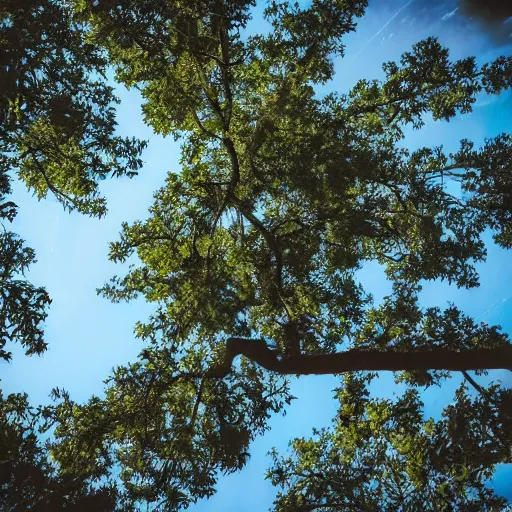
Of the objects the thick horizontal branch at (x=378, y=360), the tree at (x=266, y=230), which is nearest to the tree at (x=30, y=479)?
the tree at (x=266, y=230)

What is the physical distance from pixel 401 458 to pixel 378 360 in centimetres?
188

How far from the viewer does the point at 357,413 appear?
8641mm

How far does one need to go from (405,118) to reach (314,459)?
25.1 feet

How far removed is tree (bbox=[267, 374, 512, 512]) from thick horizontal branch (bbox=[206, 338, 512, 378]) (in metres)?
1.09

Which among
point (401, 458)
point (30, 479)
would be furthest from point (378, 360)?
point (30, 479)

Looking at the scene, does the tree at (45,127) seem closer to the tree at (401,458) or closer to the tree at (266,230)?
the tree at (266,230)

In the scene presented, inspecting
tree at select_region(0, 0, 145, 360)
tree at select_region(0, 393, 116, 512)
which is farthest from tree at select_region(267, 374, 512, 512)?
tree at select_region(0, 0, 145, 360)

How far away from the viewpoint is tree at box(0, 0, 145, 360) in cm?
632

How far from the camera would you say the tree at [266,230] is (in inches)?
303

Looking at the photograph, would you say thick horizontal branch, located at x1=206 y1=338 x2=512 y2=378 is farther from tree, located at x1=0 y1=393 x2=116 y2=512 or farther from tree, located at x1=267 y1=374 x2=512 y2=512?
tree, located at x1=0 y1=393 x2=116 y2=512

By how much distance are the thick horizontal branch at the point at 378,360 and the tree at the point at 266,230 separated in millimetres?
30

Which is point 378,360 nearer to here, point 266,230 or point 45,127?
point 266,230

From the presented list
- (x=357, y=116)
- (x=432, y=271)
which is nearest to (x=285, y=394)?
(x=432, y=271)

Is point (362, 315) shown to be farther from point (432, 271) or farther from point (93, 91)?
point (93, 91)
